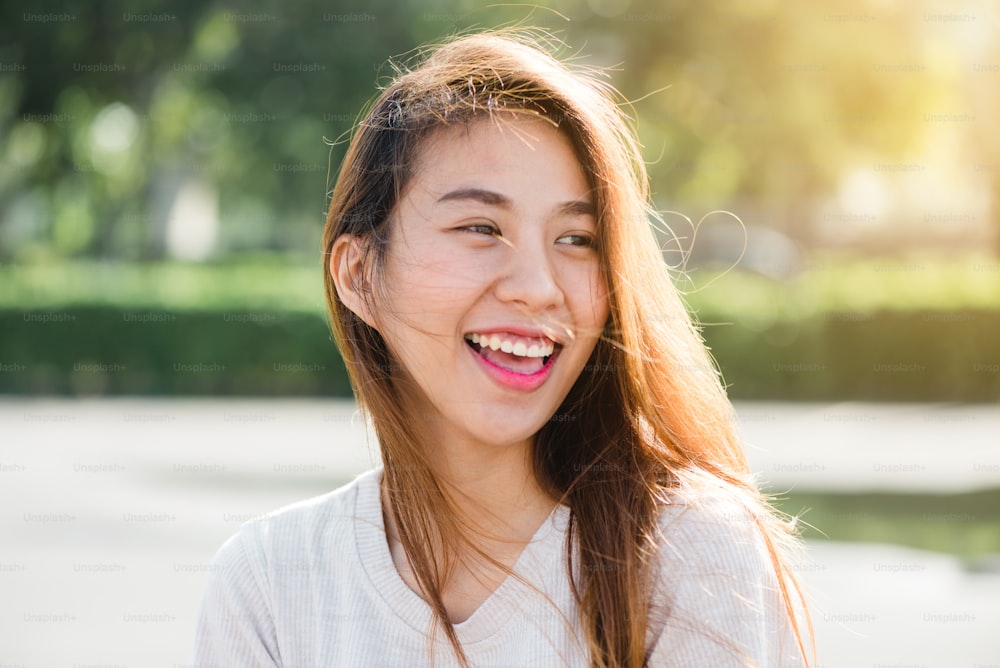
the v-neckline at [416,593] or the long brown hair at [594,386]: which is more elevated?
the long brown hair at [594,386]

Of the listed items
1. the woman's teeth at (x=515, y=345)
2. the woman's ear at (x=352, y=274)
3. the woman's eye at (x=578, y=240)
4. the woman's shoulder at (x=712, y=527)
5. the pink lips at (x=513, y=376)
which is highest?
the woman's eye at (x=578, y=240)

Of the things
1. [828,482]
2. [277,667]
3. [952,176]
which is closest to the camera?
[277,667]

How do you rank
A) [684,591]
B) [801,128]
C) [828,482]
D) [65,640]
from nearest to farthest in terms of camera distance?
1. [684,591]
2. [65,640]
3. [828,482]
4. [801,128]

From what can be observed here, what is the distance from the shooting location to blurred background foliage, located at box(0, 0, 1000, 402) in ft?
46.1

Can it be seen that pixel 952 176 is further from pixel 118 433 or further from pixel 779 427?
pixel 118 433

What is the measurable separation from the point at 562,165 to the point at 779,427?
10227 mm

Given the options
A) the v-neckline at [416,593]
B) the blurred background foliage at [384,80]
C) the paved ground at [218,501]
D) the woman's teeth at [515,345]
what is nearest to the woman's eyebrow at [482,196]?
the woman's teeth at [515,345]

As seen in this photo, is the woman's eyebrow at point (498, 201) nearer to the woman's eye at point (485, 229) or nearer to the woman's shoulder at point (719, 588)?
the woman's eye at point (485, 229)

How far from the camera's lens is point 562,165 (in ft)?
6.60

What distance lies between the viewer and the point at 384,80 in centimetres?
2042

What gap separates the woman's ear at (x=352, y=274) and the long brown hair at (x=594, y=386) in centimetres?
2

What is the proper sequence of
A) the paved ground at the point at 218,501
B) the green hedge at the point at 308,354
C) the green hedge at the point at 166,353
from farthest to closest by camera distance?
the green hedge at the point at 166,353
the green hedge at the point at 308,354
the paved ground at the point at 218,501

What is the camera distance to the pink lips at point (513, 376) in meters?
1.98

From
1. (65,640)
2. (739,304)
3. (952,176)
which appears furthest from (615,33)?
(65,640)
